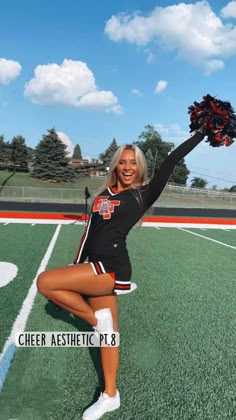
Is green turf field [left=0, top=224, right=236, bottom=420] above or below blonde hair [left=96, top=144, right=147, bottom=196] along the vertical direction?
below

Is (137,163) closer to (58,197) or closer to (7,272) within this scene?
(7,272)

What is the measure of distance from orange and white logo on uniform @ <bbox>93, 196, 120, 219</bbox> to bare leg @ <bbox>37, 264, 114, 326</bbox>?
338mm

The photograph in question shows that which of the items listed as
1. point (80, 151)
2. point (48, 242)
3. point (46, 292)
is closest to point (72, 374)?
point (46, 292)

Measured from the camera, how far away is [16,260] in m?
7.38

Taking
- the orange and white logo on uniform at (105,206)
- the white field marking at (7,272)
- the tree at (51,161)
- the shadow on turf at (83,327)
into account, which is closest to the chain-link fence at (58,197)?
the tree at (51,161)

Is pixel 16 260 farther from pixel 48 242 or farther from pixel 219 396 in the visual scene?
pixel 219 396

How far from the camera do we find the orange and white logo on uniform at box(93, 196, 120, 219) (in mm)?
2477

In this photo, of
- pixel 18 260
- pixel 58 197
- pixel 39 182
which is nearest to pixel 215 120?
pixel 18 260

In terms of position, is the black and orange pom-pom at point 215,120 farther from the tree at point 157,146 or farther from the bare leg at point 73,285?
the tree at point 157,146

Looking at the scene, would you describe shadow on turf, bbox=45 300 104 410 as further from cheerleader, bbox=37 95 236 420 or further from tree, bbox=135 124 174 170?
tree, bbox=135 124 174 170

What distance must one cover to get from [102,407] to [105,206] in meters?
1.22

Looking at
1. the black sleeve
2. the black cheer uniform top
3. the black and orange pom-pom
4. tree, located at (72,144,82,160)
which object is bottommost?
the black cheer uniform top

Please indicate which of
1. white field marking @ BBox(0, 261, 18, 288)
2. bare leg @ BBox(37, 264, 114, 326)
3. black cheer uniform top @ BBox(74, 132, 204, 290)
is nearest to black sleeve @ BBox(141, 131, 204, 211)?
black cheer uniform top @ BBox(74, 132, 204, 290)

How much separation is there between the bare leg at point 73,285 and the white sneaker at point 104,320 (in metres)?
0.09
